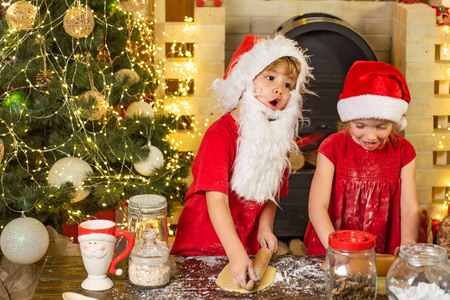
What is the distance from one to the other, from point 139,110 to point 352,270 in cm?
172

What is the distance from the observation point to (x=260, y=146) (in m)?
1.79

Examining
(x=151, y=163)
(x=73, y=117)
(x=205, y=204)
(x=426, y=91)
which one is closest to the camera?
(x=205, y=204)

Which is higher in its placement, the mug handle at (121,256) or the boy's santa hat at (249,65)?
the boy's santa hat at (249,65)

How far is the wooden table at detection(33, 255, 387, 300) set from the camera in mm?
1412

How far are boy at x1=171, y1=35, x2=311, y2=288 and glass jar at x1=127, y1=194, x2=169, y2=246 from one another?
203mm

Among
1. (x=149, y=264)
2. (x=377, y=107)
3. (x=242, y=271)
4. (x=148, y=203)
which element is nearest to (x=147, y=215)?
(x=148, y=203)

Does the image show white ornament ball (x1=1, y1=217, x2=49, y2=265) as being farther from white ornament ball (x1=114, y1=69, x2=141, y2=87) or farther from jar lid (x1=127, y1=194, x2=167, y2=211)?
jar lid (x1=127, y1=194, x2=167, y2=211)

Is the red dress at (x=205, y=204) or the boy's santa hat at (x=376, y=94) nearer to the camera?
the red dress at (x=205, y=204)

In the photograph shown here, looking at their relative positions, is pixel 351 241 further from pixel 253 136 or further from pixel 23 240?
pixel 23 240

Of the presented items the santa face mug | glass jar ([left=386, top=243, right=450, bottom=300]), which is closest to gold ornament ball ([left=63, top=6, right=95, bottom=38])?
the santa face mug

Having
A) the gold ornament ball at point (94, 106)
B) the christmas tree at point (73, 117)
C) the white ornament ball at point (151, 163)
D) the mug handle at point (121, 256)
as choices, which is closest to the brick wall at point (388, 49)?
the christmas tree at point (73, 117)

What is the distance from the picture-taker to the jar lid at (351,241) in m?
1.33

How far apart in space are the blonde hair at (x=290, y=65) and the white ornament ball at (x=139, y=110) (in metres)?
1.16

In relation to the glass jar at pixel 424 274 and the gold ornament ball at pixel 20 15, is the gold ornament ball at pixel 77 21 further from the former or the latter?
the glass jar at pixel 424 274
